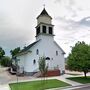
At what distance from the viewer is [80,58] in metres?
26.9

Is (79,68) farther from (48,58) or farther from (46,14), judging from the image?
(46,14)

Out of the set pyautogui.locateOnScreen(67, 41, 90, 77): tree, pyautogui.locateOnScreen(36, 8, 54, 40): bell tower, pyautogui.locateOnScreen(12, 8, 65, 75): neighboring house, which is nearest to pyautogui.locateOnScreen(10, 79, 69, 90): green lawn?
pyautogui.locateOnScreen(67, 41, 90, 77): tree

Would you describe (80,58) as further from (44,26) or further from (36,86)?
(44,26)

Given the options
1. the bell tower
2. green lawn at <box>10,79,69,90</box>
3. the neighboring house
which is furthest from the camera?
the bell tower

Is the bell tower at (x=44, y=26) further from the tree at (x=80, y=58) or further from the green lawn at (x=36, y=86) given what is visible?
the green lawn at (x=36, y=86)

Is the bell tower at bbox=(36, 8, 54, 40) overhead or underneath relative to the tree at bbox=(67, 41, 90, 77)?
overhead

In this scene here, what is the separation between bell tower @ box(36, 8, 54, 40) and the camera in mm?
37581

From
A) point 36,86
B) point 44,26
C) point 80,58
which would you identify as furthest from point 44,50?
point 36,86

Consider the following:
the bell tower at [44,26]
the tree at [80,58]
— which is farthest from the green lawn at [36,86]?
the bell tower at [44,26]

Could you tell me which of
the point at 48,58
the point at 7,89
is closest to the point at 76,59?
the point at 48,58

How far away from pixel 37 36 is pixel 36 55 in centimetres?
576

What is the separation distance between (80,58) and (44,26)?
14831 mm

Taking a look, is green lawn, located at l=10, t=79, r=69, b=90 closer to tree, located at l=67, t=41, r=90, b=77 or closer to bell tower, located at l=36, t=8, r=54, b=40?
tree, located at l=67, t=41, r=90, b=77

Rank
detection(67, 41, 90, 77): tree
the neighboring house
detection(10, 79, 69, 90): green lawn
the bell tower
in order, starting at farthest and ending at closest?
the bell tower, the neighboring house, detection(67, 41, 90, 77): tree, detection(10, 79, 69, 90): green lawn
